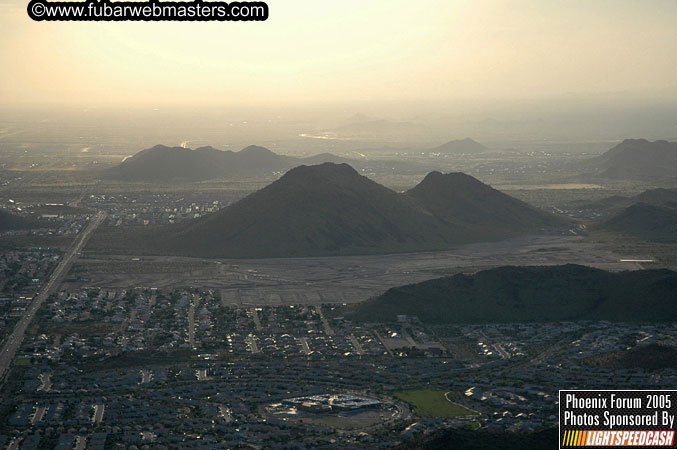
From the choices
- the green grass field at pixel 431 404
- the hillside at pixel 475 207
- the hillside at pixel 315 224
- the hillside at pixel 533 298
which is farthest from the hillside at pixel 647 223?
the green grass field at pixel 431 404

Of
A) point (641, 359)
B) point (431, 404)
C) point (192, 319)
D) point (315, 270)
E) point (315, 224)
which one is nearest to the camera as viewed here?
point (431, 404)

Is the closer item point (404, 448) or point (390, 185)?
point (404, 448)

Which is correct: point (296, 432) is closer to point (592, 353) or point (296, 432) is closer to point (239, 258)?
point (592, 353)

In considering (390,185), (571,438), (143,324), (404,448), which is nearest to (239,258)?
(143,324)

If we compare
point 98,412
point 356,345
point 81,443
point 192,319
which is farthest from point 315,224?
point 81,443

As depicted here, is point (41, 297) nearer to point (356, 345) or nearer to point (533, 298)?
point (356, 345)

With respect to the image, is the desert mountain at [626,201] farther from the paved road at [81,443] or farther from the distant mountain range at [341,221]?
the paved road at [81,443]
